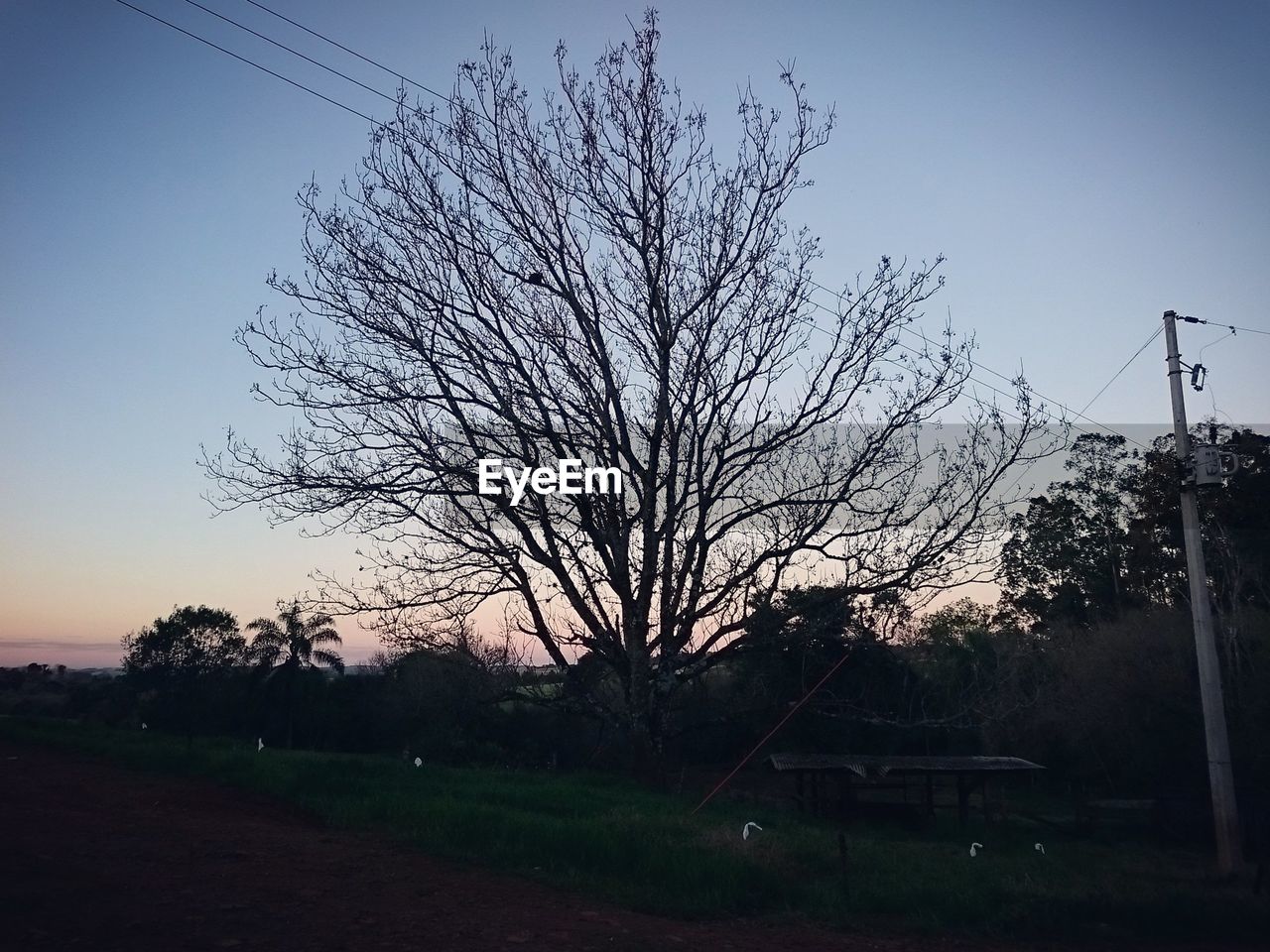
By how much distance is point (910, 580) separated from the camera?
1229 cm

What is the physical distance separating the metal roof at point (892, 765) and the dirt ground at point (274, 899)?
1141cm

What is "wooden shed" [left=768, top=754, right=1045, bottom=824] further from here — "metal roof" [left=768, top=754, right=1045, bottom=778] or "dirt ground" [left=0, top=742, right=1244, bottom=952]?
"dirt ground" [left=0, top=742, right=1244, bottom=952]

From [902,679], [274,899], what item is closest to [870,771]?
[902,679]

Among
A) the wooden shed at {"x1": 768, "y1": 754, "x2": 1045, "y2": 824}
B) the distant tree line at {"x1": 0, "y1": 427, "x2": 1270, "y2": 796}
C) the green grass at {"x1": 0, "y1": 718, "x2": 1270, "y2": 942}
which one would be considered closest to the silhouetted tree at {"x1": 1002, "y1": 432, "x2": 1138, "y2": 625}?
the distant tree line at {"x1": 0, "y1": 427, "x2": 1270, "y2": 796}

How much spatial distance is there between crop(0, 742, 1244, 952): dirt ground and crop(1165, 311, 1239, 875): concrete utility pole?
7.70 metres

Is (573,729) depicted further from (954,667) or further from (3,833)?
(3,833)

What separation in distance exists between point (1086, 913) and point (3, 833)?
9496 mm

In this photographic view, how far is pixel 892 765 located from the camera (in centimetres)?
1842

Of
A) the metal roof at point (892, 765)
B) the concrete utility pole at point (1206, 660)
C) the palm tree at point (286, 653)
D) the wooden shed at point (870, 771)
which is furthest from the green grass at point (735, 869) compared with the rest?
the palm tree at point (286, 653)

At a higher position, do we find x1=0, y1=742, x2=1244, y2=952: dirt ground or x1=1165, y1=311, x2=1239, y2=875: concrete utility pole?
x1=1165, y1=311, x2=1239, y2=875: concrete utility pole

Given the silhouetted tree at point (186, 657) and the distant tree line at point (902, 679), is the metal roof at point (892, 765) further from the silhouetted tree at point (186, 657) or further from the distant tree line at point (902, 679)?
the silhouetted tree at point (186, 657)

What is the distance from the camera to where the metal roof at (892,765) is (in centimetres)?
1792

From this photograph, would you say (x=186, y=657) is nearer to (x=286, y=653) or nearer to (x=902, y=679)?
(x=286, y=653)

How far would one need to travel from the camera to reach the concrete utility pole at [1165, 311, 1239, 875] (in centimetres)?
1212
